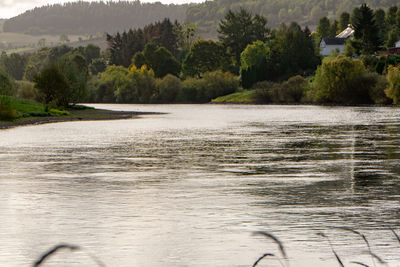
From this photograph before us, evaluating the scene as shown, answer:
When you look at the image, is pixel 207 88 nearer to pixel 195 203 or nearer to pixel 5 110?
pixel 5 110

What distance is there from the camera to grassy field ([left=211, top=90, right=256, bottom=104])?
167 metres

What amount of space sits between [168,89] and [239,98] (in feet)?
58.9

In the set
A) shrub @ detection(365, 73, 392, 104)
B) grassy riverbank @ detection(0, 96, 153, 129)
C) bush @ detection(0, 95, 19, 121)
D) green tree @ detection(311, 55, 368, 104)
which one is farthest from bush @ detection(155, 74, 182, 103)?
bush @ detection(0, 95, 19, 121)

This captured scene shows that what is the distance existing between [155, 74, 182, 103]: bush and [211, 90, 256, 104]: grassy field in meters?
9.67

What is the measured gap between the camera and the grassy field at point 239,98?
547 ft

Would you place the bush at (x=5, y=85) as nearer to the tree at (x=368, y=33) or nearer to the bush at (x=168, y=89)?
the bush at (x=168, y=89)

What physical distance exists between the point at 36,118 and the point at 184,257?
66.0m

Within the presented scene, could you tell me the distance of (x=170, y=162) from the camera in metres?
29.0

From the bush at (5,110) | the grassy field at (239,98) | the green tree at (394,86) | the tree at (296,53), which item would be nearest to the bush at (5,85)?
the bush at (5,110)

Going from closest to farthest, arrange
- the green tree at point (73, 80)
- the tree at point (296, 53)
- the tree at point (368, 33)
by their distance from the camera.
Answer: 1. the green tree at point (73, 80)
2. the tree at point (368, 33)
3. the tree at point (296, 53)

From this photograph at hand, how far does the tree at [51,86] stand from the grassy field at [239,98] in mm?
73205

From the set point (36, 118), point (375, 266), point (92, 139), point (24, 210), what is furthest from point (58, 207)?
point (36, 118)

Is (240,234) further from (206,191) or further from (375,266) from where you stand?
(206,191)

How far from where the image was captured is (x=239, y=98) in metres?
170
